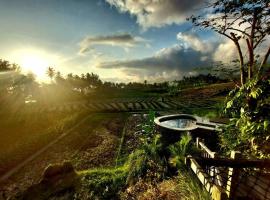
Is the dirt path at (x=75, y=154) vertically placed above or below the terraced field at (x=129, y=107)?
below

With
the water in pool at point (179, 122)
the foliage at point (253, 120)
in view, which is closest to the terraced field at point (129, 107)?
the water in pool at point (179, 122)

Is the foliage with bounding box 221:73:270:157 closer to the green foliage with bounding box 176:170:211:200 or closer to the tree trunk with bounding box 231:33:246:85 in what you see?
the tree trunk with bounding box 231:33:246:85

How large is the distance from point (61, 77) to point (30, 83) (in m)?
20.0

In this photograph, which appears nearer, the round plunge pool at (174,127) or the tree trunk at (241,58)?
the tree trunk at (241,58)

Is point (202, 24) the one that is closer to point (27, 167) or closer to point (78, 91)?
point (27, 167)

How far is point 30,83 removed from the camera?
1984 inches

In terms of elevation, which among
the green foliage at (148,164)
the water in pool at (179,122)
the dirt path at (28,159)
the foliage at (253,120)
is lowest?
the dirt path at (28,159)

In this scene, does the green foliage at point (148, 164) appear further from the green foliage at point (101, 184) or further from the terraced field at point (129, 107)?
the terraced field at point (129, 107)

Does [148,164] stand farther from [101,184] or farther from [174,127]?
[174,127]

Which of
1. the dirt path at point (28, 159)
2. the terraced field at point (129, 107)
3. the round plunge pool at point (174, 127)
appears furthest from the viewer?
the terraced field at point (129, 107)

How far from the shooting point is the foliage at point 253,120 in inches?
200

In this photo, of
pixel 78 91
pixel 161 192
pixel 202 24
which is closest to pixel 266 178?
pixel 161 192

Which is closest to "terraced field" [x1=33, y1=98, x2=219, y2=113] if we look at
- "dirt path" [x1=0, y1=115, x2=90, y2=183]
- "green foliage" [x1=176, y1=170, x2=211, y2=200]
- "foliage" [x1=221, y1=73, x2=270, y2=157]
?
"dirt path" [x1=0, y1=115, x2=90, y2=183]

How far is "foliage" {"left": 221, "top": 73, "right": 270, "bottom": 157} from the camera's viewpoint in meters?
5.07
